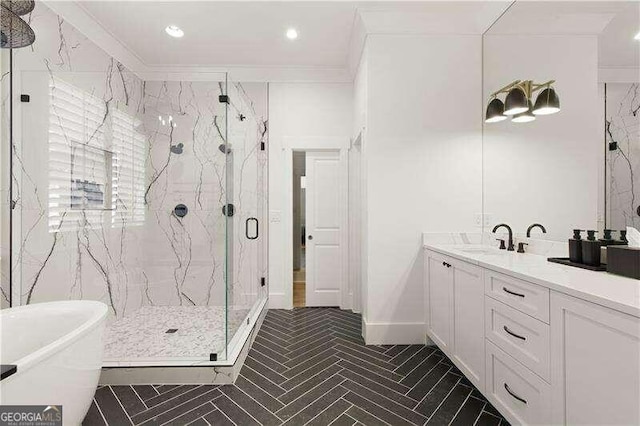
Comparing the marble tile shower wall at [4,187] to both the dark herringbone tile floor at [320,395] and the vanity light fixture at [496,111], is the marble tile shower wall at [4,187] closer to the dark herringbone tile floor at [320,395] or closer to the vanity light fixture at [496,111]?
the dark herringbone tile floor at [320,395]

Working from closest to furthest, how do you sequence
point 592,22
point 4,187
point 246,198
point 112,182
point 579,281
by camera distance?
1. point 579,281
2. point 592,22
3. point 4,187
4. point 112,182
5. point 246,198

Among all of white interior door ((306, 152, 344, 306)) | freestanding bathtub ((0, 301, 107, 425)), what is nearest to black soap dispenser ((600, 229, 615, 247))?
white interior door ((306, 152, 344, 306))

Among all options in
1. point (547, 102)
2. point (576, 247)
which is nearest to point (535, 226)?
point (576, 247)

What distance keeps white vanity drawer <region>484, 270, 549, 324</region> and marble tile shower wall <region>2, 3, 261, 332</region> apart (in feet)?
7.05

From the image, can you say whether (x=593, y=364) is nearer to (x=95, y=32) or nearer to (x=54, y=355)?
(x=54, y=355)

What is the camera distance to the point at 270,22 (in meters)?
2.76

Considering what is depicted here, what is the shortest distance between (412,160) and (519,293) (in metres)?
1.57

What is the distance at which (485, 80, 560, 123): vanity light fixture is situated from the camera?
6.34 ft

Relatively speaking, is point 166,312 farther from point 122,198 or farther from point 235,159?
point 235,159

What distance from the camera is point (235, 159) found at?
3.17m

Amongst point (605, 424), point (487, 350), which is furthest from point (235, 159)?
point (605, 424)

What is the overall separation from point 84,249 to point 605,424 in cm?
362

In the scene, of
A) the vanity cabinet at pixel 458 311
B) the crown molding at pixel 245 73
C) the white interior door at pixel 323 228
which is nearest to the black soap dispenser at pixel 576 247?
the vanity cabinet at pixel 458 311

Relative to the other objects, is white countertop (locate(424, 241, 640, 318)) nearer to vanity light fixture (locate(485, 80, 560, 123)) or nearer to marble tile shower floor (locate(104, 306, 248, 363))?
vanity light fixture (locate(485, 80, 560, 123))
